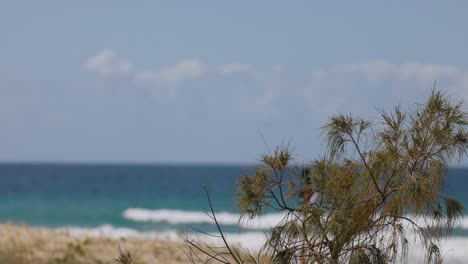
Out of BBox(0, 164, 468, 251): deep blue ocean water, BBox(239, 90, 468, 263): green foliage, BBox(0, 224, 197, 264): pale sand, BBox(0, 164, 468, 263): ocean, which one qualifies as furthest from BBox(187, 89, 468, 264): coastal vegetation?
BBox(0, 164, 468, 251): deep blue ocean water

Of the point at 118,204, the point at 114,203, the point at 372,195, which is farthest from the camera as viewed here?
the point at 114,203

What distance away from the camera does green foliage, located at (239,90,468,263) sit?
15.1ft

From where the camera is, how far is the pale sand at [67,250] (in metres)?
10.2

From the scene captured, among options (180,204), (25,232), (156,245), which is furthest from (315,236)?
(180,204)

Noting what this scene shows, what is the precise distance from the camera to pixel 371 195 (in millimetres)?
4762

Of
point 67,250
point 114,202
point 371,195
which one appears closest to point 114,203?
point 114,202

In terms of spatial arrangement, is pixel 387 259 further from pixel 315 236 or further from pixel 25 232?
pixel 25 232

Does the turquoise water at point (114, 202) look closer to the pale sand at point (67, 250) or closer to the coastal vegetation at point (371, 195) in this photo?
the pale sand at point (67, 250)

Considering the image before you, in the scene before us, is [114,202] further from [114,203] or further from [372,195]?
[372,195]

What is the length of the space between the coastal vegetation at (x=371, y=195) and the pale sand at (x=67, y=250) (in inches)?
202

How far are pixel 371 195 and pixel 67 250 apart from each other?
22.2 ft

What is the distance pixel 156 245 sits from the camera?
1140 centimetres

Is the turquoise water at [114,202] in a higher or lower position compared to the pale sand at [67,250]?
lower

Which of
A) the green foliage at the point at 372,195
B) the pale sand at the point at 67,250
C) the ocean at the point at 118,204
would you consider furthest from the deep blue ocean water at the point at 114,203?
the green foliage at the point at 372,195
